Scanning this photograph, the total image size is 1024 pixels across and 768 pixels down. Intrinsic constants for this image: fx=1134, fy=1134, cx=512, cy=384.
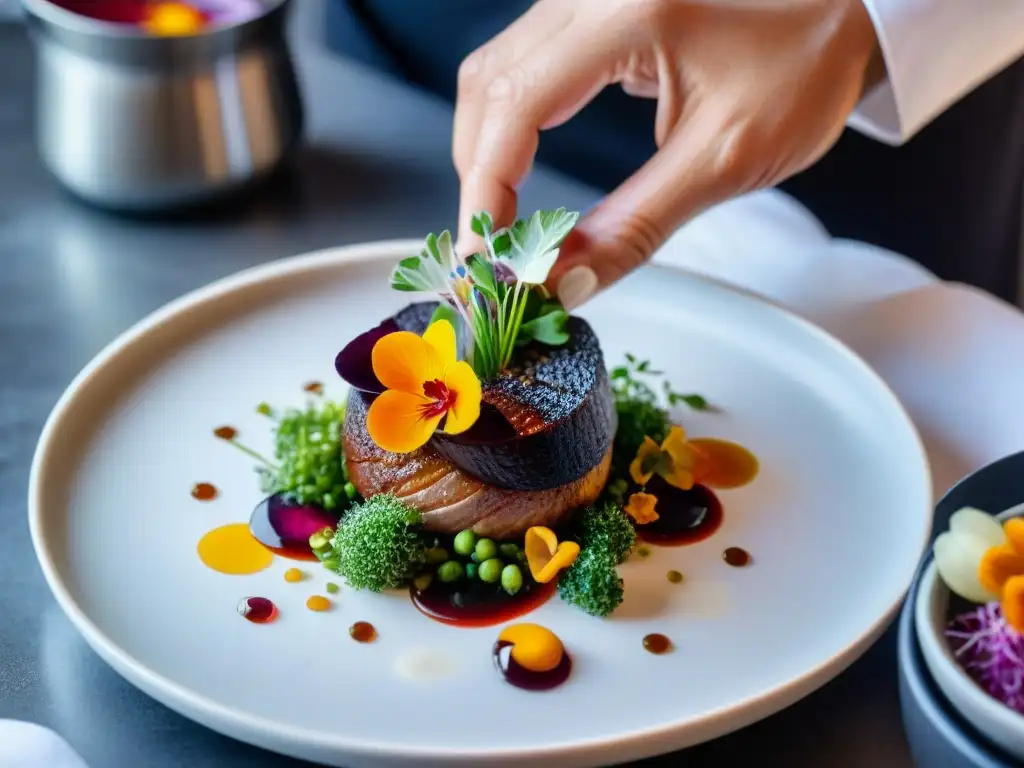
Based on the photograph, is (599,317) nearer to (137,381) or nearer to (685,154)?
(685,154)

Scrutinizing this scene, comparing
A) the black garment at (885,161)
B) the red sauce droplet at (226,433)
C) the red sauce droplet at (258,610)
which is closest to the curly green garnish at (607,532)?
the red sauce droplet at (258,610)

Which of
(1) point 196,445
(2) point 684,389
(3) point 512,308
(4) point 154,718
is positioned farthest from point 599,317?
(4) point 154,718

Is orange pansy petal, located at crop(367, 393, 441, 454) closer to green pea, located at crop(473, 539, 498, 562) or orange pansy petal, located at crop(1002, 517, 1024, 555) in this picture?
green pea, located at crop(473, 539, 498, 562)

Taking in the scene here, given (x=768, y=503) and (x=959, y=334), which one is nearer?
(x=768, y=503)

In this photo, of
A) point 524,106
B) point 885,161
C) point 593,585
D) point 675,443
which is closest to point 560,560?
point 593,585

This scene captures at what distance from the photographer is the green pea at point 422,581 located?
1.20 meters

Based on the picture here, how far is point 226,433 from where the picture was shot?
141 cm

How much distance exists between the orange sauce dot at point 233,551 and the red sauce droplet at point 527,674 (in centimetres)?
29

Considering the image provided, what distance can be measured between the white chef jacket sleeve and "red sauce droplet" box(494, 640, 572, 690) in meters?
0.91

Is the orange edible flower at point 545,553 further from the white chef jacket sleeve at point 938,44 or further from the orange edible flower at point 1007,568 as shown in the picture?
the white chef jacket sleeve at point 938,44

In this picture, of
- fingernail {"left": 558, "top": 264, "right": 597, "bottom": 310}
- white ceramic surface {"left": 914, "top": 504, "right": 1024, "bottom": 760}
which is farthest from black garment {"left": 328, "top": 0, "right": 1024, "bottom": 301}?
white ceramic surface {"left": 914, "top": 504, "right": 1024, "bottom": 760}

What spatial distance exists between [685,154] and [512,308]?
314 mm

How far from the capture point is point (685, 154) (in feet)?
4.47

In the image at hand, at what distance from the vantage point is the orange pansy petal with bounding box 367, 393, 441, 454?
112 centimetres
